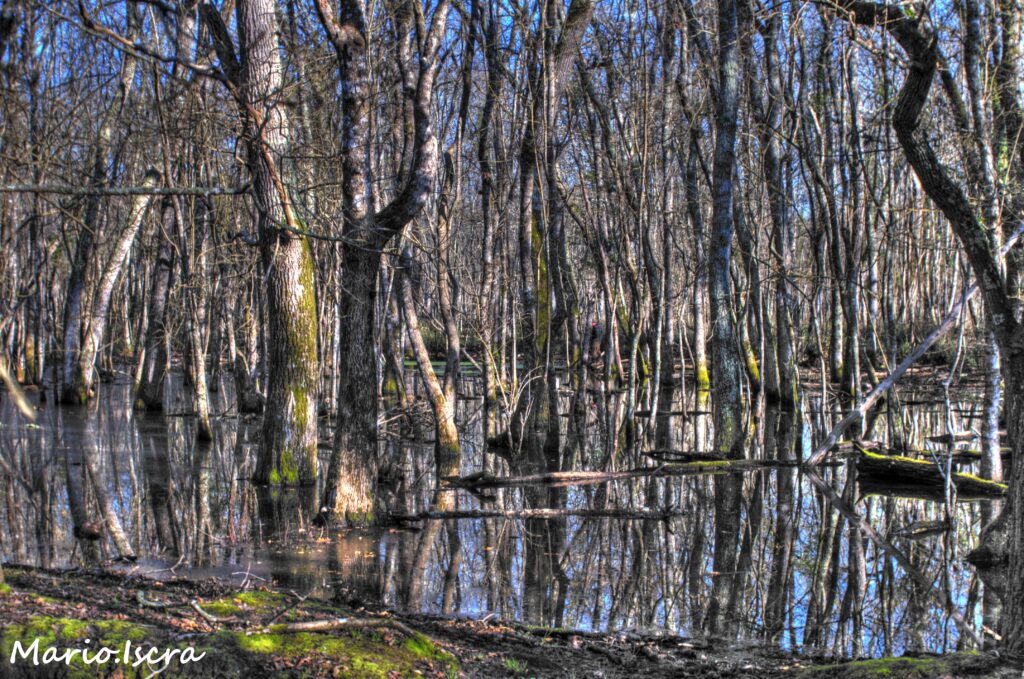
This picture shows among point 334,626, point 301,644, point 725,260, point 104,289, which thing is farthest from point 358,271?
point 104,289

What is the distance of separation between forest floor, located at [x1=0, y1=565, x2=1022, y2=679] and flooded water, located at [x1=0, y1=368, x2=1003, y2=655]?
2.23 ft

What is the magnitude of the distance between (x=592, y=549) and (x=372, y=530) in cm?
238

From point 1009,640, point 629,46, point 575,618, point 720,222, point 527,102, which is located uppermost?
point 629,46

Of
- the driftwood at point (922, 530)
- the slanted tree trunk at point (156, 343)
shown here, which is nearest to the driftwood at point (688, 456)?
the driftwood at point (922, 530)

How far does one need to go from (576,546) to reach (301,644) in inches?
187

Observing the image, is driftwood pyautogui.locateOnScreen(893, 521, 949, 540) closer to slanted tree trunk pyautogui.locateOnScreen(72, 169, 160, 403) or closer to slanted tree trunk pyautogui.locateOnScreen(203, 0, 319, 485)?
slanted tree trunk pyautogui.locateOnScreen(203, 0, 319, 485)

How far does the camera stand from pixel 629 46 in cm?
1780

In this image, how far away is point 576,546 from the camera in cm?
905

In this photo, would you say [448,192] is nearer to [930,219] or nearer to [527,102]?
[527,102]

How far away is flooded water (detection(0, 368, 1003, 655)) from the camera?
6992mm

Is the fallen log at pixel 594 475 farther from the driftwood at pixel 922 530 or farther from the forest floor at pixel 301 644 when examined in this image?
the forest floor at pixel 301 644

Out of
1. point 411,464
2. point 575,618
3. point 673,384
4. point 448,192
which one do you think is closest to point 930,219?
point 673,384

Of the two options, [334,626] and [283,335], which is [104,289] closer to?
[283,335]

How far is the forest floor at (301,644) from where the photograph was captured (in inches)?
162
